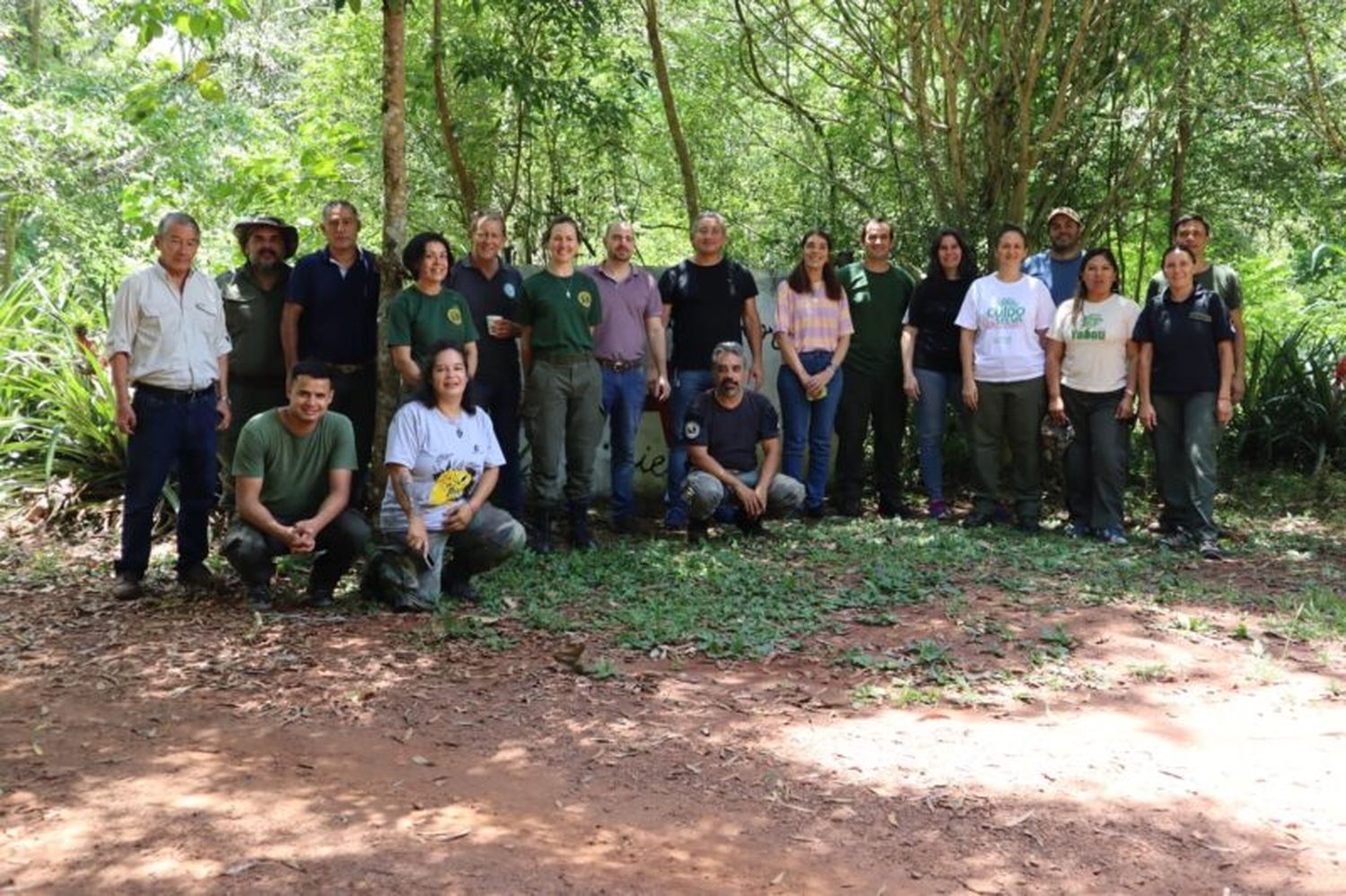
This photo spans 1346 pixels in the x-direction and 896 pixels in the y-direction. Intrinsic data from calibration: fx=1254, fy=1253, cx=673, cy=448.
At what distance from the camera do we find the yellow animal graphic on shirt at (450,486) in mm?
5457

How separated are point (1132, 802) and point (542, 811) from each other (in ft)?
5.30

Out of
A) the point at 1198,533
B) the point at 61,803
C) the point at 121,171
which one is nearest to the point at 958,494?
the point at 1198,533

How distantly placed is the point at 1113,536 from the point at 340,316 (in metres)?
4.38

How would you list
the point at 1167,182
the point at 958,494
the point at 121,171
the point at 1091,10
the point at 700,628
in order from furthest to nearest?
the point at 121,171 → the point at 1167,182 → the point at 958,494 → the point at 1091,10 → the point at 700,628

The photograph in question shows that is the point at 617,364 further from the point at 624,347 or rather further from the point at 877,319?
the point at 877,319

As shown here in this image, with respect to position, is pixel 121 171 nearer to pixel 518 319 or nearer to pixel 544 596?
pixel 518 319

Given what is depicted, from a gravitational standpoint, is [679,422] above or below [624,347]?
below

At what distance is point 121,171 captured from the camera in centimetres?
1233

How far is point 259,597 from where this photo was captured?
5410mm

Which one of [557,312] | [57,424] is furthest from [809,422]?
[57,424]

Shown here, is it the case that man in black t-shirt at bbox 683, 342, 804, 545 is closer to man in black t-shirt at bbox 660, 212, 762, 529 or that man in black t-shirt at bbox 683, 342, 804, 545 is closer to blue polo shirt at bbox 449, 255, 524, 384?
man in black t-shirt at bbox 660, 212, 762, 529

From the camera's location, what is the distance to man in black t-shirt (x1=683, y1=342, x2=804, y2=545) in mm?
6867

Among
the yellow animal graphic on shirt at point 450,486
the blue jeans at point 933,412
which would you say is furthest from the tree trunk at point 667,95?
the yellow animal graphic on shirt at point 450,486

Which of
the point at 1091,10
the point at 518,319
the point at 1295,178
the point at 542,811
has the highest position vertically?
the point at 1091,10
